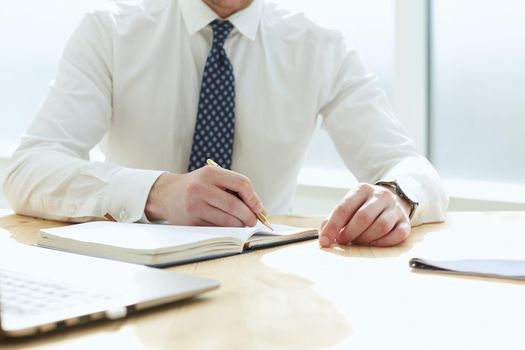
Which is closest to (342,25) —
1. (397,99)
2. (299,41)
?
(397,99)

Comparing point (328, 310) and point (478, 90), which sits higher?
point (328, 310)

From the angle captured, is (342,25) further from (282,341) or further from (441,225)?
(282,341)

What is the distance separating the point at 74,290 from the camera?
30.5 inches

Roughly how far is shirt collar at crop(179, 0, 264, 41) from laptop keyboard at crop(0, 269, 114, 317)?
4.17ft

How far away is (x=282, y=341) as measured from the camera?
0.67 meters

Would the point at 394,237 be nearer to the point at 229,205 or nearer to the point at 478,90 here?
the point at 229,205

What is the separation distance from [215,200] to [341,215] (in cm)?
23

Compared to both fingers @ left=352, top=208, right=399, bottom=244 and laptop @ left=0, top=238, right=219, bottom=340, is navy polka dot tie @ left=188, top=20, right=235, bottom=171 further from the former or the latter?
laptop @ left=0, top=238, right=219, bottom=340

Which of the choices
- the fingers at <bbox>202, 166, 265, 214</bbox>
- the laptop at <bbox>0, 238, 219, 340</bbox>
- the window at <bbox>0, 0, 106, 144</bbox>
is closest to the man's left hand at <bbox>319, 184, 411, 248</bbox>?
the fingers at <bbox>202, 166, 265, 214</bbox>

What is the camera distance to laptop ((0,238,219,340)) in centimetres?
69

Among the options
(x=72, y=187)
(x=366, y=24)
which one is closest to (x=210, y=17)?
(x=72, y=187)

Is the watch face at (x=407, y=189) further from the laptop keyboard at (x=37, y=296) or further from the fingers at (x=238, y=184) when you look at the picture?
the laptop keyboard at (x=37, y=296)

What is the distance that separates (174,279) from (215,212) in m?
0.47

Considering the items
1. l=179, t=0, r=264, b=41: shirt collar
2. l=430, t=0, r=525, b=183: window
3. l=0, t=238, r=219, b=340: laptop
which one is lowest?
l=430, t=0, r=525, b=183: window
